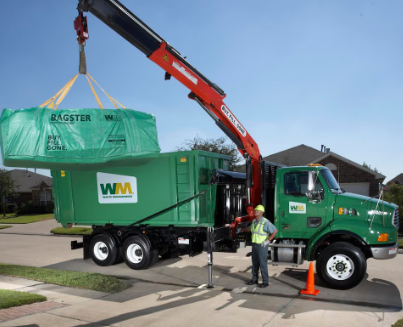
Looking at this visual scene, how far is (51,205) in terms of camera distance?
4281cm

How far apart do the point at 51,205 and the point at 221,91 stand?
127 feet

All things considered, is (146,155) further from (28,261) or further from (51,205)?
(51,205)

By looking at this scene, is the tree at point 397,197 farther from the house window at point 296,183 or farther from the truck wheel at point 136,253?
the truck wheel at point 136,253

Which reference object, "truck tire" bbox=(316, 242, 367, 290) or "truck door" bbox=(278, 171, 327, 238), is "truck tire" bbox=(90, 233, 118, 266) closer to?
"truck door" bbox=(278, 171, 327, 238)

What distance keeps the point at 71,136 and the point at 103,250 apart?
4.43m

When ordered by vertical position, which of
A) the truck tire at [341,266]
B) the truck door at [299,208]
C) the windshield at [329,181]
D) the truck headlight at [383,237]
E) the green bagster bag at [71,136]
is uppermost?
the green bagster bag at [71,136]

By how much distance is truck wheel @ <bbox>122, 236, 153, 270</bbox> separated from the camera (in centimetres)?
953

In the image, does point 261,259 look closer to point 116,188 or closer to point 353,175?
point 116,188

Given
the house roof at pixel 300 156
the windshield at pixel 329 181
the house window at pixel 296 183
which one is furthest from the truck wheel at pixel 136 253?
the house roof at pixel 300 156

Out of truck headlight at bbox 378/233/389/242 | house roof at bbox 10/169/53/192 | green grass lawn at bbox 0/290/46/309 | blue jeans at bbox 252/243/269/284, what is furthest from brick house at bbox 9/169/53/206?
truck headlight at bbox 378/233/389/242

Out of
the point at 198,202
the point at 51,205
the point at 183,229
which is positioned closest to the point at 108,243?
the point at 183,229

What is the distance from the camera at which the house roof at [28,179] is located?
4853 cm

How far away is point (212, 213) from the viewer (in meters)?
9.25

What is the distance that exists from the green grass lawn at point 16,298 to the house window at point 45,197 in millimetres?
41188
